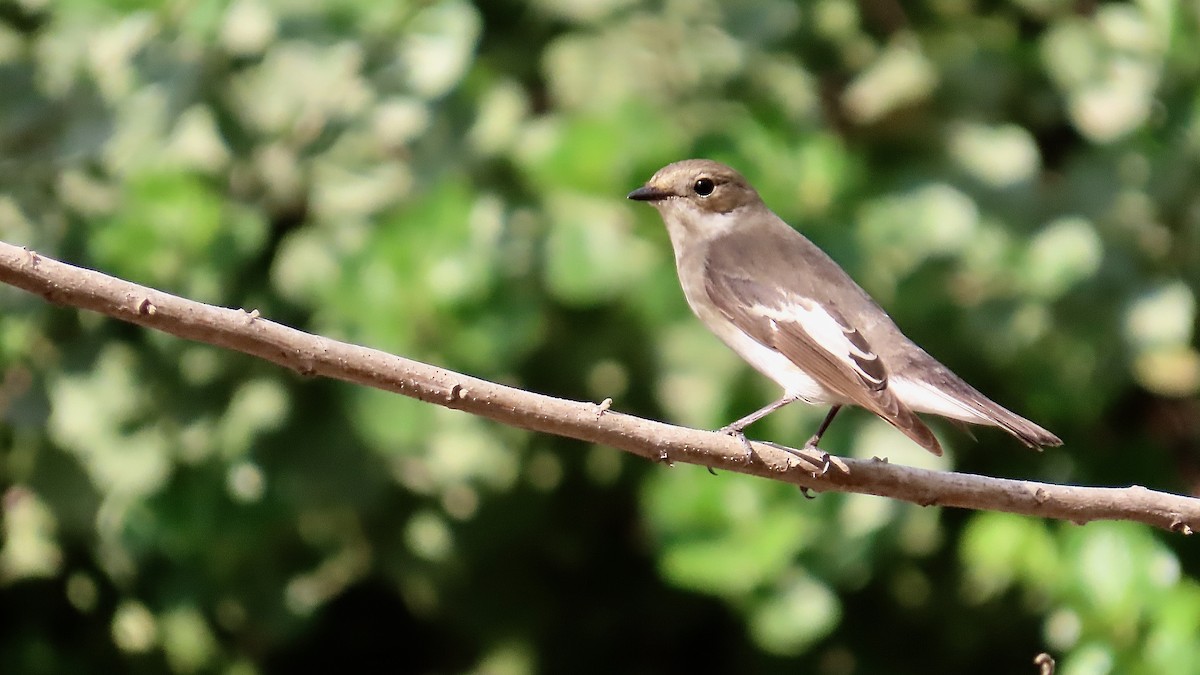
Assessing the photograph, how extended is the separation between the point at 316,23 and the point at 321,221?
0.49m

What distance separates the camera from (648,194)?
353cm

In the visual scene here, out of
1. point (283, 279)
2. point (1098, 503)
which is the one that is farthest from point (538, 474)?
point (1098, 503)

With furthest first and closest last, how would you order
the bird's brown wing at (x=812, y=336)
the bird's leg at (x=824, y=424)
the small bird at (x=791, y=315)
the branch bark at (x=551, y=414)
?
the bird's leg at (x=824, y=424) < the small bird at (x=791, y=315) < the bird's brown wing at (x=812, y=336) < the branch bark at (x=551, y=414)

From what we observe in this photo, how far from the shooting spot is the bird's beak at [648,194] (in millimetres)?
3498

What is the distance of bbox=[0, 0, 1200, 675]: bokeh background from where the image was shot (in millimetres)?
3514

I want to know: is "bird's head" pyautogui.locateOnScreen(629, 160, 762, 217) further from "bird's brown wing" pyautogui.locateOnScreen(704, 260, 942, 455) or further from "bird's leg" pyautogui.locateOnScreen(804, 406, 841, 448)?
"bird's leg" pyautogui.locateOnScreen(804, 406, 841, 448)

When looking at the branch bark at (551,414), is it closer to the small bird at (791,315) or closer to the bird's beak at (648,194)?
the small bird at (791,315)

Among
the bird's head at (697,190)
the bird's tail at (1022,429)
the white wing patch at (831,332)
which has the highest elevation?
the bird's head at (697,190)

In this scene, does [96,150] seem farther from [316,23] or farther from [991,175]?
[991,175]

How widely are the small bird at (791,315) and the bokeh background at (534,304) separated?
95mm

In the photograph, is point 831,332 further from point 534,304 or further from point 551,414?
point 551,414

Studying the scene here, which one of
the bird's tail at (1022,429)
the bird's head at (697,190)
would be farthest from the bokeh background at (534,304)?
the bird's tail at (1022,429)

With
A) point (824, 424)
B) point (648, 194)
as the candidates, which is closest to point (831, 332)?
point (824, 424)

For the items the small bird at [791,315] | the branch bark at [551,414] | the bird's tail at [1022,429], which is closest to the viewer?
the branch bark at [551,414]
